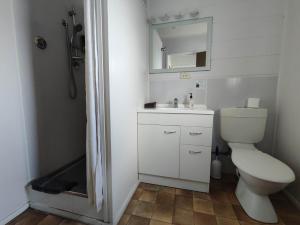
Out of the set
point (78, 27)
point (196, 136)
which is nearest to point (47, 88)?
point (78, 27)

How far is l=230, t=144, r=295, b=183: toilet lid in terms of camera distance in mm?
1077

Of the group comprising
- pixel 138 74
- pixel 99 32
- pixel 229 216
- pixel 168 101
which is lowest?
pixel 229 216

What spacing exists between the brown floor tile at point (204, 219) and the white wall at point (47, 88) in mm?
1395

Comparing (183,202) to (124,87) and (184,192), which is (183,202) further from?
(124,87)

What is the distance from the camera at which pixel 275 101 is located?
5.56 ft

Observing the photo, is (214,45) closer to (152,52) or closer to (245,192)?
(152,52)

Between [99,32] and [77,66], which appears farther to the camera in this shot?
[77,66]

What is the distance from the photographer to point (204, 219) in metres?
1.23

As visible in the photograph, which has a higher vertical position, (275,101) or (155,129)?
(275,101)

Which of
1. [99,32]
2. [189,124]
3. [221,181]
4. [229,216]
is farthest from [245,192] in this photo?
Result: [99,32]

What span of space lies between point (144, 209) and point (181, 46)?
1.73 m

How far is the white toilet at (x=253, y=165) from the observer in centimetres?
111

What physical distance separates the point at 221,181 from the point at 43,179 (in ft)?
5.77

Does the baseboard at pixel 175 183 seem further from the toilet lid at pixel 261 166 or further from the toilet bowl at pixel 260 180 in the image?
the toilet lid at pixel 261 166
